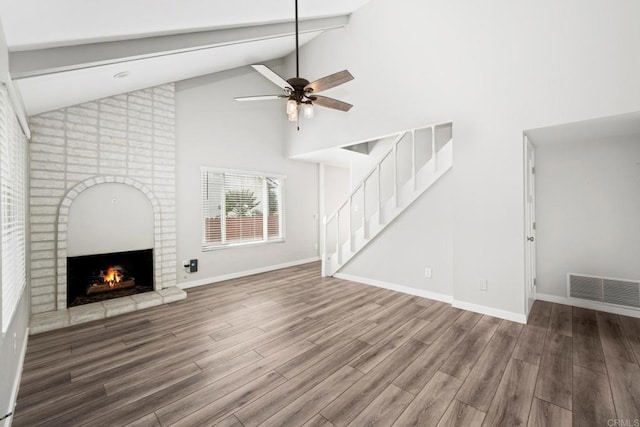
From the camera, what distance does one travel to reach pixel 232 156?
5320 mm

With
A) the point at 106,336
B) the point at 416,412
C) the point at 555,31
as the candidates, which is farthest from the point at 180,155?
the point at 555,31

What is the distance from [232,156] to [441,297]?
4380mm

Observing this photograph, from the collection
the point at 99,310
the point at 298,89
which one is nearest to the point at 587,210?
the point at 298,89

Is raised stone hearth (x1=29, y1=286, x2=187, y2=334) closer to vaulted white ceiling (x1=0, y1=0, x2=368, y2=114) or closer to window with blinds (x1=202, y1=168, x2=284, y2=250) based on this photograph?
window with blinds (x1=202, y1=168, x2=284, y2=250)

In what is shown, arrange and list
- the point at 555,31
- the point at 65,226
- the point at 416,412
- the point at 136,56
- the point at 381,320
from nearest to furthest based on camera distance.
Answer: the point at 416,412 < the point at 136,56 < the point at 555,31 < the point at 381,320 < the point at 65,226

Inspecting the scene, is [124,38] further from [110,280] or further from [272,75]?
[110,280]

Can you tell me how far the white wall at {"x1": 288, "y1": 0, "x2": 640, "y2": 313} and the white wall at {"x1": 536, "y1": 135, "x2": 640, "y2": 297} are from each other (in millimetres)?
1166

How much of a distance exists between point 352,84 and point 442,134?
173cm

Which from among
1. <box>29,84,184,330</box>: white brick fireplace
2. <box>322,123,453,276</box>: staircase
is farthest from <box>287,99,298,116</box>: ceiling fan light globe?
<box>29,84,184,330</box>: white brick fireplace

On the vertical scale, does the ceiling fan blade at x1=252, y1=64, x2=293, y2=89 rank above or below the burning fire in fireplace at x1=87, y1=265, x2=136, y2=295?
above

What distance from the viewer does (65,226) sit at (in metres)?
3.56

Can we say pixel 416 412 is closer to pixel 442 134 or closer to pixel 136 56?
pixel 136 56

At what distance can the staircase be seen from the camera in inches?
158

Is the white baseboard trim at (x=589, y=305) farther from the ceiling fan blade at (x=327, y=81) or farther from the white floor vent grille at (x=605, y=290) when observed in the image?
the ceiling fan blade at (x=327, y=81)
